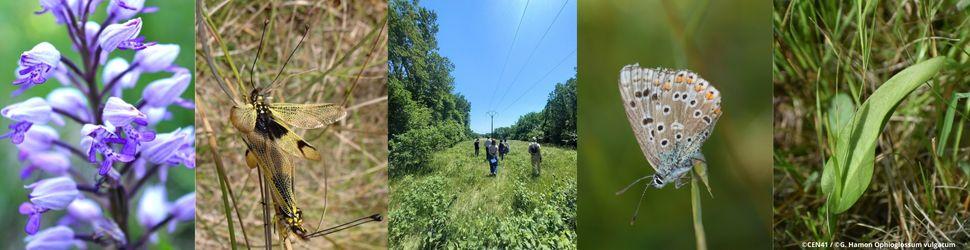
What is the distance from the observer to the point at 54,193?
1.95 metres

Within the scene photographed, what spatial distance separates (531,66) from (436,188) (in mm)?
708

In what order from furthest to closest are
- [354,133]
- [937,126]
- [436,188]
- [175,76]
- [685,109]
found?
[436,188] → [354,133] → [175,76] → [685,109] → [937,126]

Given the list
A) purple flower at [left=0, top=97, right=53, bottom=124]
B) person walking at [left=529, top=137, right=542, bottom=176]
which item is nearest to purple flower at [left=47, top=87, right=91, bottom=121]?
purple flower at [left=0, top=97, right=53, bottom=124]

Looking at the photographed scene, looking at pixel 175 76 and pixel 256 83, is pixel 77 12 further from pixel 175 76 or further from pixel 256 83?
pixel 256 83

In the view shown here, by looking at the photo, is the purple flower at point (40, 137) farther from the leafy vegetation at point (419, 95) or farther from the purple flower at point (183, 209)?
the leafy vegetation at point (419, 95)

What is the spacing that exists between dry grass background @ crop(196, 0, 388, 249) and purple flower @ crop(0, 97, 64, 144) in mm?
514

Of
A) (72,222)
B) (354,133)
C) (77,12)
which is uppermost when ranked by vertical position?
(77,12)

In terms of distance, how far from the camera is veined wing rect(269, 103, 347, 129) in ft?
6.68

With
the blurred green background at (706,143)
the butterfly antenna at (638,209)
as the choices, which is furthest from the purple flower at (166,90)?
the butterfly antenna at (638,209)

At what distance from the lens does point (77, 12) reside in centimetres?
195

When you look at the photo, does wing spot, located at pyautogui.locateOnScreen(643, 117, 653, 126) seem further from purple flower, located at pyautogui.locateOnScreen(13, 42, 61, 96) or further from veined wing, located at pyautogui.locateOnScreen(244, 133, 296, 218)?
purple flower, located at pyautogui.locateOnScreen(13, 42, 61, 96)

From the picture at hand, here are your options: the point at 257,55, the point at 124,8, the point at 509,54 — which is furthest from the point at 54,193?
the point at 509,54

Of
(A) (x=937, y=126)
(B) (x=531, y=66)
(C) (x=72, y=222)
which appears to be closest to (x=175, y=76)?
(C) (x=72, y=222)

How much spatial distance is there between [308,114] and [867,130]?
81.2 inches
